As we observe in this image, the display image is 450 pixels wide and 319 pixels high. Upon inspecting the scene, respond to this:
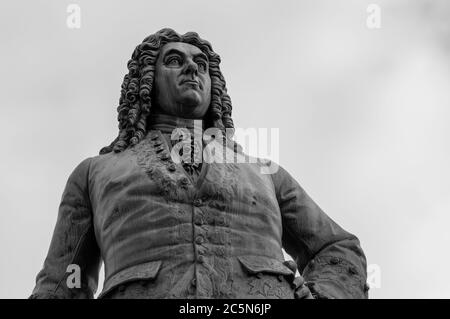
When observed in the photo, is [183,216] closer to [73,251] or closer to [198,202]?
[198,202]

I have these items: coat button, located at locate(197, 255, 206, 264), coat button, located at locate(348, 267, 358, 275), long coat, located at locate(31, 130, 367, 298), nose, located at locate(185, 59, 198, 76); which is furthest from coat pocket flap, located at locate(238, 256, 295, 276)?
nose, located at locate(185, 59, 198, 76)

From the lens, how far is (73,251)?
19922 millimetres

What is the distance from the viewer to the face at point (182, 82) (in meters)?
20.8

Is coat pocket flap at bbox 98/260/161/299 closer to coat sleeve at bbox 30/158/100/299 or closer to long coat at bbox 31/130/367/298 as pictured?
long coat at bbox 31/130/367/298

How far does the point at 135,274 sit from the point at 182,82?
3.18 metres

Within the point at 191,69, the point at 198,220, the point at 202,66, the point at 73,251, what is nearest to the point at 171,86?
the point at 191,69

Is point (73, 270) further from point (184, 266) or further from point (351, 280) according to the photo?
point (351, 280)

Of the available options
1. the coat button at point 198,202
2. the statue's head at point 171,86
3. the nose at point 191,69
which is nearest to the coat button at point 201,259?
the coat button at point 198,202

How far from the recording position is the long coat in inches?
729

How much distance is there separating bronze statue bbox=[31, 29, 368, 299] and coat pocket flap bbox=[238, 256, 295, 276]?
18mm

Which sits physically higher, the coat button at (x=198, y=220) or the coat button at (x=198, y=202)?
the coat button at (x=198, y=202)

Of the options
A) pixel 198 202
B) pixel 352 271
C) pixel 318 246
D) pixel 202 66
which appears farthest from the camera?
pixel 202 66

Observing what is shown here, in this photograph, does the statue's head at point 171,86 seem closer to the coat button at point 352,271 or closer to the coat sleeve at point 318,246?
the coat sleeve at point 318,246

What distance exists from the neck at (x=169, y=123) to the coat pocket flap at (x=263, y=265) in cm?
251
